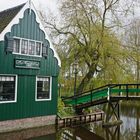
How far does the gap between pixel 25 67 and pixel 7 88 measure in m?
1.73

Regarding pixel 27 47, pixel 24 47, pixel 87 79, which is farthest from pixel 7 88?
pixel 87 79

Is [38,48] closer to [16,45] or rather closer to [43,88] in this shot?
[16,45]

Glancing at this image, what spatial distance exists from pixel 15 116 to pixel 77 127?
14.4 feet

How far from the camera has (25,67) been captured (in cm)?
2031

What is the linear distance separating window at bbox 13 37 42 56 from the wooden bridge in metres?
5.21

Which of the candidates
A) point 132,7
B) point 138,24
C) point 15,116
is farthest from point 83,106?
point 138,24

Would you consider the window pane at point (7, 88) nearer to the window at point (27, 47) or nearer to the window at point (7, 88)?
the window at point (7, 88)

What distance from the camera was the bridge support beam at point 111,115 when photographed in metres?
23.4

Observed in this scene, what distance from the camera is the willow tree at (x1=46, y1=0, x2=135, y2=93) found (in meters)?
26.3

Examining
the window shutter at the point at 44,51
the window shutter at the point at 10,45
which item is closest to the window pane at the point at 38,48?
the window shutter at the point at 44,51

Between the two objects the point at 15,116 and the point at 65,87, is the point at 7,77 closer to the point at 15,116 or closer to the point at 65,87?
the point at 15,116

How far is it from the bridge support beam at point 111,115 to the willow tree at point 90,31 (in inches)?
136

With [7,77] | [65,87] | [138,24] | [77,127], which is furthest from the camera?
[138,24]

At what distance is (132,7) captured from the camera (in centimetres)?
2691
